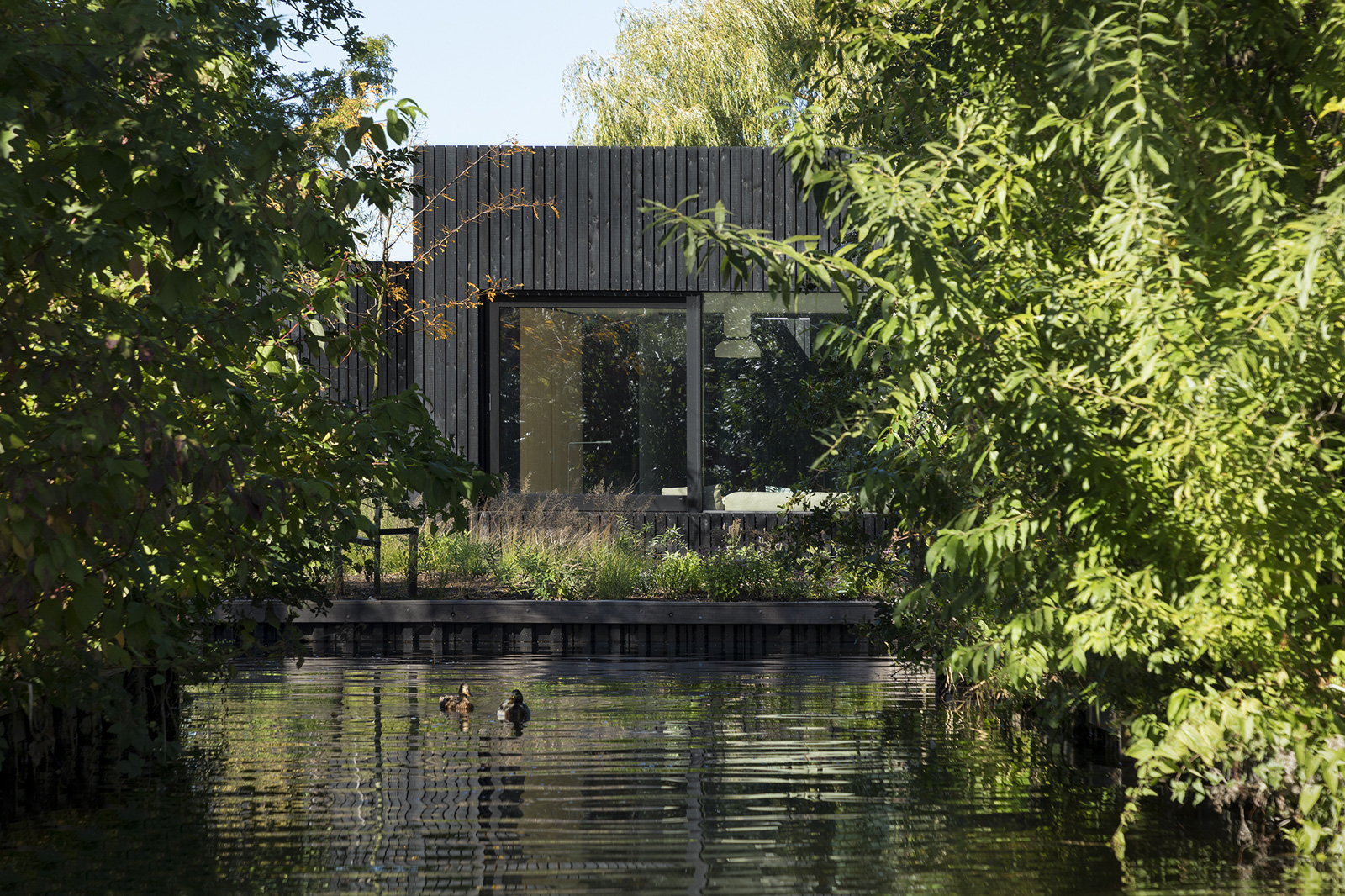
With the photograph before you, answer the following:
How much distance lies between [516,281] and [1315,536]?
14997 mm

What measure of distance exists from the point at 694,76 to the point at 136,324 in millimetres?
22600

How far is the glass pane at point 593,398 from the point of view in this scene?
19.5 metres

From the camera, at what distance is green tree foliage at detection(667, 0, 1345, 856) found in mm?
5012

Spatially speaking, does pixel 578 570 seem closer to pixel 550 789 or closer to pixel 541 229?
pixel 541 229

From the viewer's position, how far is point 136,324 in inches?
210

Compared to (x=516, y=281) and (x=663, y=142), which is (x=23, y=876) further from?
(x=663, y=142)

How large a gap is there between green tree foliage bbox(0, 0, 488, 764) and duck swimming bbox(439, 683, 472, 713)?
400cm

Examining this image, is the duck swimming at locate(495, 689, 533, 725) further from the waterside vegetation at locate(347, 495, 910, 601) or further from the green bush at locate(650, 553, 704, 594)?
the green bush at locate(650, 553, 704, 594)

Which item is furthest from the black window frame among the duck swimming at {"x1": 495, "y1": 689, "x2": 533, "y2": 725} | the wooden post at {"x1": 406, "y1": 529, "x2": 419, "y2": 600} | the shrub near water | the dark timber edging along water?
the duck swimming at {"x1": 495, "y1": 689, "x2": 533, "y2": 725}

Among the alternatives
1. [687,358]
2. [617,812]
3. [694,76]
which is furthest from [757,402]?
[617,812]

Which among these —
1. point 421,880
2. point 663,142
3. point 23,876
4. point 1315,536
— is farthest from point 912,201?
point 663,142

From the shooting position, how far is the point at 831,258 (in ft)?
16.5

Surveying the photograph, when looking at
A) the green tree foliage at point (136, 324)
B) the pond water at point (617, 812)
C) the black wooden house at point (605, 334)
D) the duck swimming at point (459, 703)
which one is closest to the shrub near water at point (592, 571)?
the black wooden house at point (605, 334)

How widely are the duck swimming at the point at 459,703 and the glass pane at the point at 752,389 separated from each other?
899 centimetres
